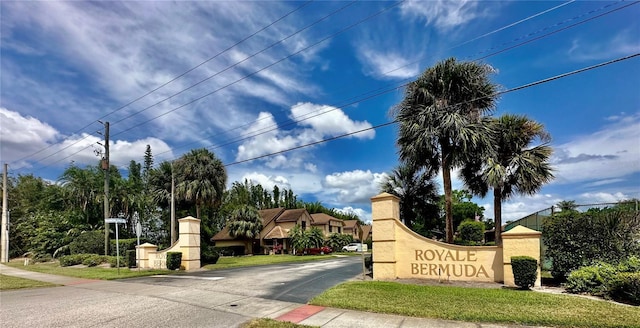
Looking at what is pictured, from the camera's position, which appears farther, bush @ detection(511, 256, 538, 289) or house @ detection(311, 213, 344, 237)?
house @ detection(311, 213, 344, 237)

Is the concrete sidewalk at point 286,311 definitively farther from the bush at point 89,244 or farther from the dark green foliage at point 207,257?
the bush at point 89,244

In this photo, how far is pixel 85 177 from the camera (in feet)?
121

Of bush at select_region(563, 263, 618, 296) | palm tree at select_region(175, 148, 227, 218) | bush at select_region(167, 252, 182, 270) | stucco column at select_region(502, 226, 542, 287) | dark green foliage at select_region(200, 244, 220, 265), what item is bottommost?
dark green foliage at select_region(200, 244, 220, 265)

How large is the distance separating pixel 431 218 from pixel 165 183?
23557 mm

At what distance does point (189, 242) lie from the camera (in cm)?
2038

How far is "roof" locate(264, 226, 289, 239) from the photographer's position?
42.2m

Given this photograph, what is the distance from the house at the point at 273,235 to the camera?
138 ft

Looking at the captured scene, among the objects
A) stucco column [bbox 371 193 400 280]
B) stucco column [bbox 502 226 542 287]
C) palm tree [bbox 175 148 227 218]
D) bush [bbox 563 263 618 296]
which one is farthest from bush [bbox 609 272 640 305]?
palm tree [bbox 175 148 227 218]

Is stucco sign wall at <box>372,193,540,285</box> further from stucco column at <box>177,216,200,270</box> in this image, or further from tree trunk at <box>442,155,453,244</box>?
stucco column at <box>177,216,200,270</box>

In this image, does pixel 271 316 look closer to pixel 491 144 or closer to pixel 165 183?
pixel 491 144

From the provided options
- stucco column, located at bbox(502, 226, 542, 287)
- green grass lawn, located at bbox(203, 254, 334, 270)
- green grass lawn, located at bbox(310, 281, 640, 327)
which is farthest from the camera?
green grass lawn, located at bbox(203, 254, 334, 270)

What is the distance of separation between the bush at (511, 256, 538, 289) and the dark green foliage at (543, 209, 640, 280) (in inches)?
63.0

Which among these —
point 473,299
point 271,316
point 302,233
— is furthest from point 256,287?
point 302,233

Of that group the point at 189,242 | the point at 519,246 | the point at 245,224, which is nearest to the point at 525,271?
the point at 519,246
